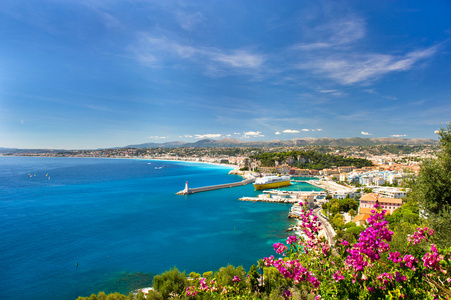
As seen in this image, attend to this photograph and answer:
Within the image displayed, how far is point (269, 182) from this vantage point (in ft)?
111

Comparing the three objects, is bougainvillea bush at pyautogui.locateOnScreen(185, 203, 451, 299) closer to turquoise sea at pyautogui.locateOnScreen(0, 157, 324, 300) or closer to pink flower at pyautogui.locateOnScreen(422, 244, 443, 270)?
pink flower at pyautogui.locateOnScreen(422, 244, 443, 270)

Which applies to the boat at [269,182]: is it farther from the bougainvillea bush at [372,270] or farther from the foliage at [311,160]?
the bougainvillea bush at [372,270]

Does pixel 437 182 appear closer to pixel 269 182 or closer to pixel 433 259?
pixel 433 259

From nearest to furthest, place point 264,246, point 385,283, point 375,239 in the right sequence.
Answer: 1. point 375,239
2. point 385,283
3. point 264,246

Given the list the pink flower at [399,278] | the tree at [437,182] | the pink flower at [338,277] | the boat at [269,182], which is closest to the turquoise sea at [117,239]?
the tree at [437,182]

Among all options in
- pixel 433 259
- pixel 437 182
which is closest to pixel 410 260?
pixel 433 259

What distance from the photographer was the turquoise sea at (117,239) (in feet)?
30.6

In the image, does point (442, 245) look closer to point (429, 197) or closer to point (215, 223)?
point (429, 197)

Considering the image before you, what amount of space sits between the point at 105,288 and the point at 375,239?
31.8 ft

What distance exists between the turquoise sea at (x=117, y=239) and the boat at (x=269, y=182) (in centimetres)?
919

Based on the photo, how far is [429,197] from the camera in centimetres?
516

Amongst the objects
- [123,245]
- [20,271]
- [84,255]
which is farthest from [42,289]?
[123,245]

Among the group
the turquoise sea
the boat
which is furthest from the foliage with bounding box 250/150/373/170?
the turquoise sea

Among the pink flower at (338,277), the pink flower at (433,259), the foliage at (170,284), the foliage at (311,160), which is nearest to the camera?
the pink flower at (433,259)
